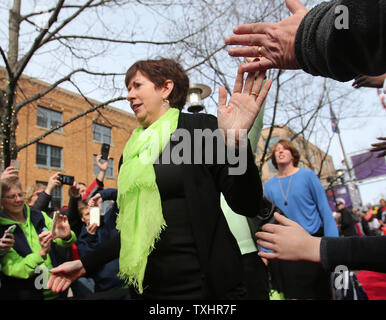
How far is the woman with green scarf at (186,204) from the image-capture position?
136cm

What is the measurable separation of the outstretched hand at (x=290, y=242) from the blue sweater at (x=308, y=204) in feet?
7.25

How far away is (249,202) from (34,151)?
20348 millimetres

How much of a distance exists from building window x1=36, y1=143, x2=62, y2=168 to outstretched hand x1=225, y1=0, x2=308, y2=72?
20796 mm

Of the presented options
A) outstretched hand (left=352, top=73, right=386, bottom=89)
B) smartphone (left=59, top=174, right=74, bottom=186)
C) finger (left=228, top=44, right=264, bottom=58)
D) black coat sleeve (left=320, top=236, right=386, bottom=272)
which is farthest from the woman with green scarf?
smartphone (left=59, top=174, right=74, bottom=186)

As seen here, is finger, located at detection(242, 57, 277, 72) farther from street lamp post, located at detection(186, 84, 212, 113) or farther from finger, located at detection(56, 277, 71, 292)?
street lamp post, located at detection(186, 84, 212, 113)

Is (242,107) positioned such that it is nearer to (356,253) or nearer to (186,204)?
(186,204)

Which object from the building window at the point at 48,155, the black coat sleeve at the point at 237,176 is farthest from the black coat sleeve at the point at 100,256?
the building window at the point at 48,155

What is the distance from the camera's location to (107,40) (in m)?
5.98

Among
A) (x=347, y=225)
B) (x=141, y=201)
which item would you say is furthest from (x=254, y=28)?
(x=347, y=225)

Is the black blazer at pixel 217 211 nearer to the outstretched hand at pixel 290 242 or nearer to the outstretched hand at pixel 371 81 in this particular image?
the outstretched hand at pixel 290 242

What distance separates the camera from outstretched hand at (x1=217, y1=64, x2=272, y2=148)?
1306 mm

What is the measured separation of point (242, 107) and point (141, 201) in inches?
28.2

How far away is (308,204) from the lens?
324cm
